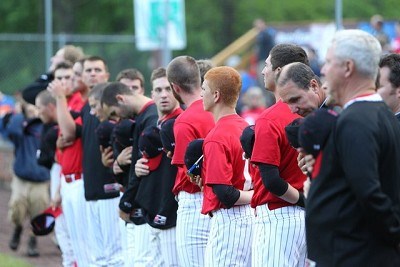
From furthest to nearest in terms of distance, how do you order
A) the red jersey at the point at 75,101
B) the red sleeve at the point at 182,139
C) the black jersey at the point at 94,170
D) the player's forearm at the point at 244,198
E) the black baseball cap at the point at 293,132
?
1. the red jersey at the point at 75,101
2. the black jersey at the point at 94,170
3. the red sleeve at the point at 182,139
4. the player's forearm at the point at 244,198
5. the black baseball cap at the point at 293,132

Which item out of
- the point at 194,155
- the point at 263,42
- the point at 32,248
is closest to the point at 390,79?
the point at 194,155

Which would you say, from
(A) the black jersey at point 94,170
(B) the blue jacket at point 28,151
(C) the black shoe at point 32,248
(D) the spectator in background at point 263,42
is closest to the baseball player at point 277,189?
(A) the black jersey at point 94,170

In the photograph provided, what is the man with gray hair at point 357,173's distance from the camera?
4.70 m

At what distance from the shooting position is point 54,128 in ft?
36.1

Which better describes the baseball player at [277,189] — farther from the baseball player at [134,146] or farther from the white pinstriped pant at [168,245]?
the baseball player at [134,146]

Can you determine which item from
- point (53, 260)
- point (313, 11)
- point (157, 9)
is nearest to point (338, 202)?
point (53, 260)

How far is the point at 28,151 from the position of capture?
14.6m

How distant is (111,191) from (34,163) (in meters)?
4.64

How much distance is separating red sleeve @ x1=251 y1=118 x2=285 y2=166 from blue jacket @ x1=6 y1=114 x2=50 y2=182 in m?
7.97

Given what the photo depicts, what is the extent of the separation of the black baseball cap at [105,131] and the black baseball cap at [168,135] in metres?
1.54

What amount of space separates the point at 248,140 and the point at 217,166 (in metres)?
0.48

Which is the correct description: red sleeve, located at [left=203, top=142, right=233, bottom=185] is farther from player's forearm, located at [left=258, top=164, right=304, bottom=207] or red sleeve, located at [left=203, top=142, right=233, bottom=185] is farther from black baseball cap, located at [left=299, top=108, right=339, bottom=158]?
black baseball cap, located at [left=299, top=108, right=339, bottom=158]

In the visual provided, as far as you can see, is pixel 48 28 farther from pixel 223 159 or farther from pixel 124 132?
pixel 223 159

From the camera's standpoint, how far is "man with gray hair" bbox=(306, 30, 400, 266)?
15.4 feet
